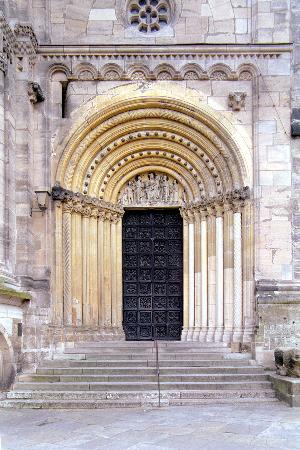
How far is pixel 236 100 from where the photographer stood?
477 inches

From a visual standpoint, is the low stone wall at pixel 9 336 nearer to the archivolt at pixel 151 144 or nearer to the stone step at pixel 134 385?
the stone step at pixel 134 385

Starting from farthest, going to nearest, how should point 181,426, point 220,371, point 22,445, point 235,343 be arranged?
point 235,343 → point 220,371 → point 181,426 → point 22,445

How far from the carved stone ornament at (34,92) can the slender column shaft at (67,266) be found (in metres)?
2.33

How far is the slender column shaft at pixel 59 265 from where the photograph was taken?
11867 mm

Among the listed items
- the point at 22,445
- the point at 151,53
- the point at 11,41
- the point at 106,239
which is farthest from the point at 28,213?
the point at 22,445

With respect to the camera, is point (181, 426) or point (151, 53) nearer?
point (181, 426)

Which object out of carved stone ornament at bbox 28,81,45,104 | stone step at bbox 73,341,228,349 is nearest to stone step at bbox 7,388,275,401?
stone step at bbox 73,341,228,349

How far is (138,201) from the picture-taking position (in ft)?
43.0

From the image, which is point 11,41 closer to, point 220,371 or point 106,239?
point 106,239

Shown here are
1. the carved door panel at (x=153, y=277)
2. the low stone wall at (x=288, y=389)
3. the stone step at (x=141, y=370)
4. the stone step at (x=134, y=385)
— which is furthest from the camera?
the carved door panel at (x=153, y=277)

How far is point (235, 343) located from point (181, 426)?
12.8 ft

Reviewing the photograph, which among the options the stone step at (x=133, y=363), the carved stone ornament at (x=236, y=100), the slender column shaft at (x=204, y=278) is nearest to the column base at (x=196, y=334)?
the slender column shaft at (x=204, y=278)

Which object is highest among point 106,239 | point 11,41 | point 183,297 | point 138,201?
point 11,41

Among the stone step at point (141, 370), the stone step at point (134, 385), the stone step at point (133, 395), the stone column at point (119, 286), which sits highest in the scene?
the stone column at point (119, 286)
